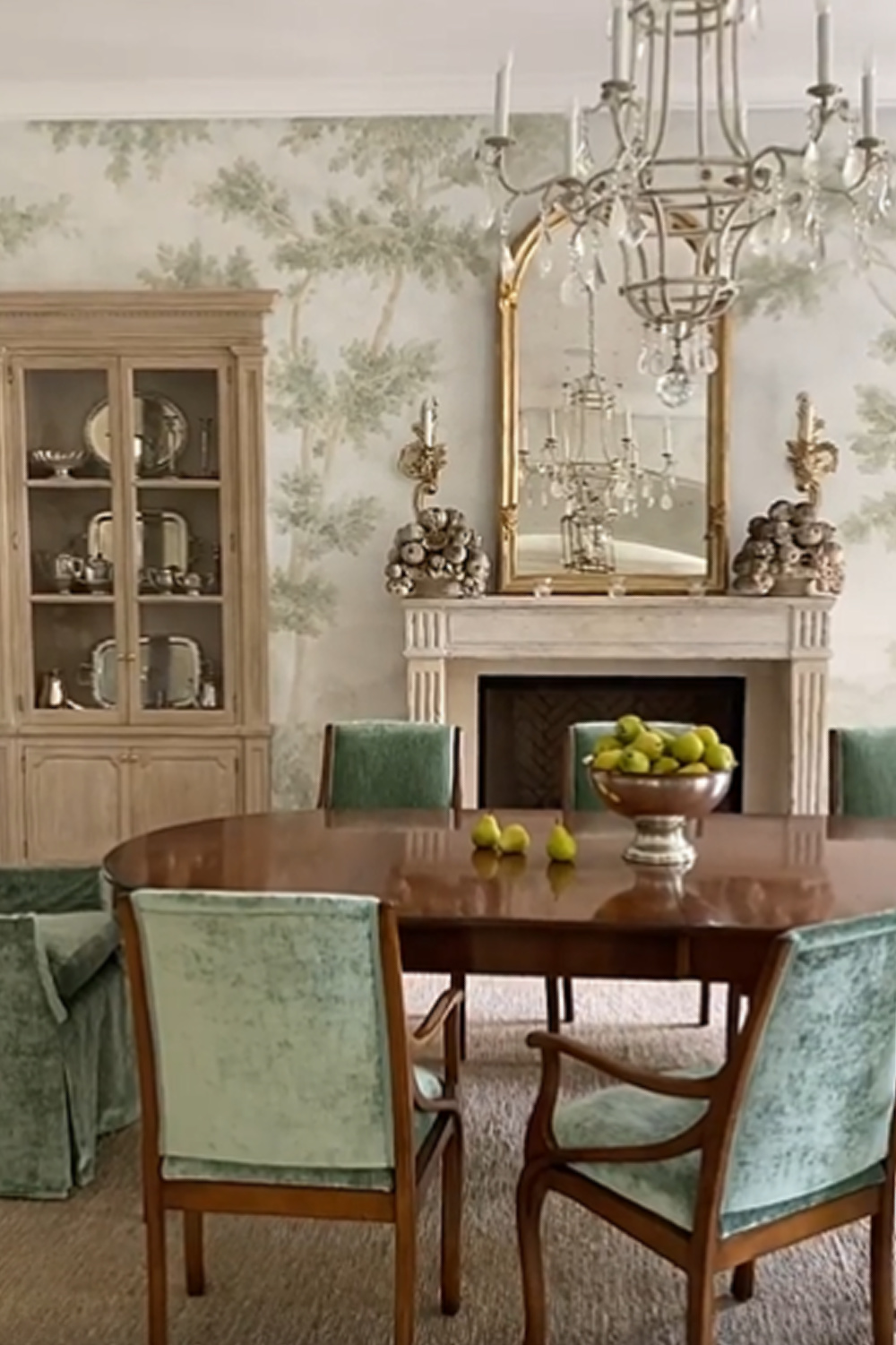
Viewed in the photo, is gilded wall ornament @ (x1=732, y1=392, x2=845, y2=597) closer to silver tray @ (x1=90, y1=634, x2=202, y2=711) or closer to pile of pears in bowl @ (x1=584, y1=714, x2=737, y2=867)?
silver tray @ (x1=90, y1=634, x2=202, y2=711)

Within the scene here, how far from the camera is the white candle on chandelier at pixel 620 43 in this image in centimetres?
249

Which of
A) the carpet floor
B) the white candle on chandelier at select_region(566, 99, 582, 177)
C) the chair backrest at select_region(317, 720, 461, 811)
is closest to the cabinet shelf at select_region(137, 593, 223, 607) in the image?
the chair backrest at select_region(317, 720, 461, 811)

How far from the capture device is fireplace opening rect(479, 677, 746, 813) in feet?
17.3

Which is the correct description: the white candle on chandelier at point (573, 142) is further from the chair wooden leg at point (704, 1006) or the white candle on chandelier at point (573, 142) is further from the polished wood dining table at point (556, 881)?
the chair wooden leg at point (704, 1006)

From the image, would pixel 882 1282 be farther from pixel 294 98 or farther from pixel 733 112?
pixel 294 98

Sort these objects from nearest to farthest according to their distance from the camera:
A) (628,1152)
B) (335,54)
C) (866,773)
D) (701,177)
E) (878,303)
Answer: (628,1152) → (701,177) → (866,773) → (335,54) → (878,303)

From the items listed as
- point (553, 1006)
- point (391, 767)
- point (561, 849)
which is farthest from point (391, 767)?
point (561, 849)

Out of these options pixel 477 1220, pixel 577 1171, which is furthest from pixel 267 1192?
pixel 477 1220

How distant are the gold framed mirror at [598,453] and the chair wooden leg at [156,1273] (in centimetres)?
335

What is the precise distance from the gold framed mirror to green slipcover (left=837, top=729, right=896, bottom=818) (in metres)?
1.56

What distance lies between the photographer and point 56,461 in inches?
207

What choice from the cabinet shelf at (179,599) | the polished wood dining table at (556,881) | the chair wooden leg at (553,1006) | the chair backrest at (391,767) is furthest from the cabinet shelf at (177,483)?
the chair wooden leg at (553,1006)

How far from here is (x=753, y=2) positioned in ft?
8.46

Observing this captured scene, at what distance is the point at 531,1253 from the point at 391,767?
1780 millimetres
